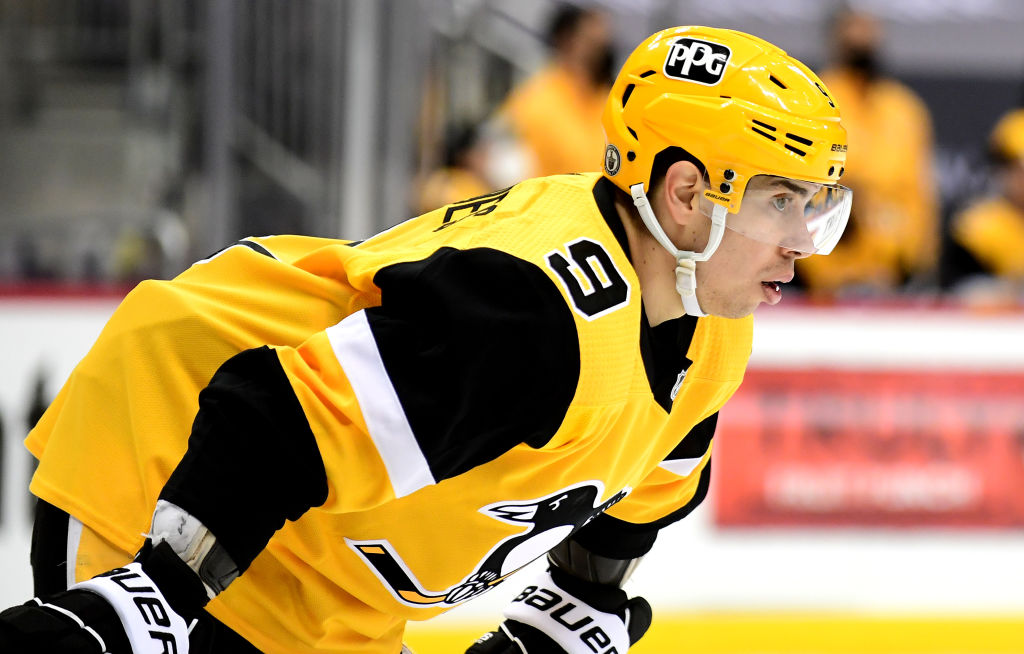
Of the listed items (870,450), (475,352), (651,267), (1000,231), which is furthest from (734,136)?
(1000,231)

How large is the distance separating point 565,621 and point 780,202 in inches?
35.0

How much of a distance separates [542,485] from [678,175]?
20.3 inches

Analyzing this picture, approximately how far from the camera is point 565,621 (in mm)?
2312

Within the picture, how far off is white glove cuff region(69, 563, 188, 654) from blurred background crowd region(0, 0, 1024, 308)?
8.89 ft

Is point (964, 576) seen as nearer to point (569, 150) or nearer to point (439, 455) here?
point (569, 150)

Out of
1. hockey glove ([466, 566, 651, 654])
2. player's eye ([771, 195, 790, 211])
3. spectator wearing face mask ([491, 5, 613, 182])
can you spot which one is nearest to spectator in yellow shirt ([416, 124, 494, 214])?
spectator wearing face mask ([491, 5, 613, 182])

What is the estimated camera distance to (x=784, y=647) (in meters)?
4.16

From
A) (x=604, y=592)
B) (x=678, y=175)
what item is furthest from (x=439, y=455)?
(x=604, y=592)

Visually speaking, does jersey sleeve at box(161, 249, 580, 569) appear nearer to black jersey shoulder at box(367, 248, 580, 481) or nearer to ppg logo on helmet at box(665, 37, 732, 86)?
black jersey shoulder at box(367, 248, 580, 481)

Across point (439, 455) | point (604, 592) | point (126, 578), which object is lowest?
point (604, 592)

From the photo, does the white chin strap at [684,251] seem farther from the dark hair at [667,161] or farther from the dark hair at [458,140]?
the dark hair at [458,140]

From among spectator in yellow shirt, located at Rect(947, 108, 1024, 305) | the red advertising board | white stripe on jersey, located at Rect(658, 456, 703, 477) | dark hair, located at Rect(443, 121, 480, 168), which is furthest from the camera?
spectator in yellow shirt, located at Rect(947, 108, 1024, 305)

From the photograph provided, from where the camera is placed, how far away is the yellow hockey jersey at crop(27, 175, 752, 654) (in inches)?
62.5

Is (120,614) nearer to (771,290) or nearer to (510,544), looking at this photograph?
(510,544)
